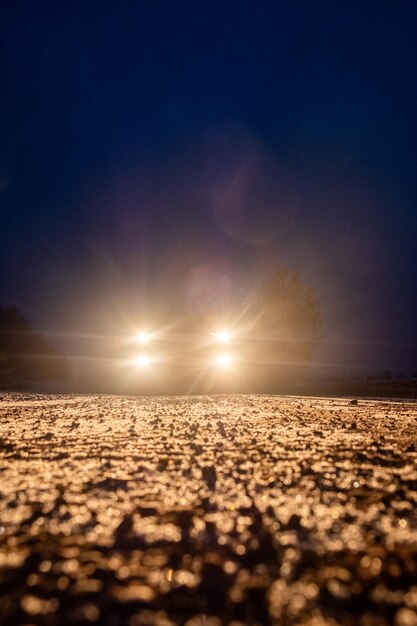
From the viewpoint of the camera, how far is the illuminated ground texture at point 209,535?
63cm

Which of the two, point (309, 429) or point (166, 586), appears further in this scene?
point (309, 429)

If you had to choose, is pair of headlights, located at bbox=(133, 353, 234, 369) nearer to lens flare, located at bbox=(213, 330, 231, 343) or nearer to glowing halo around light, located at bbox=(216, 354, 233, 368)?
glowing halo around light, located at bbox=(216, 354, 233, 368)

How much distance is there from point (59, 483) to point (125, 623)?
864 mm

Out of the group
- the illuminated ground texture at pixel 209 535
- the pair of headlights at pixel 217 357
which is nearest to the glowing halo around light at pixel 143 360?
the pair of headlights at pixel 217 357

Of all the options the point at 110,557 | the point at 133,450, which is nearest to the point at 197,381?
the point at 133,450

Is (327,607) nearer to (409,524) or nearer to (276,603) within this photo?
(276,603)

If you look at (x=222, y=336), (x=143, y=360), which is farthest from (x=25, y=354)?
(x=222, y=336)

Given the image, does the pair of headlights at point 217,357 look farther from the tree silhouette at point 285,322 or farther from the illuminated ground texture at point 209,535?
the illuminated ground texture at point 209,535

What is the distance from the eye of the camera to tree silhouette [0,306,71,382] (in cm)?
1950

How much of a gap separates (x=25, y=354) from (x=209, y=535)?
22383mm

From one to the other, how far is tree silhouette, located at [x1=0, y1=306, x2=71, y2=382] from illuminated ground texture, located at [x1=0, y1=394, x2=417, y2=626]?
19.0m

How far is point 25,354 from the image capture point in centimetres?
2062

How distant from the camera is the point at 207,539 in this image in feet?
2.95

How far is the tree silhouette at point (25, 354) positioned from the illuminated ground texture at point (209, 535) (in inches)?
748
